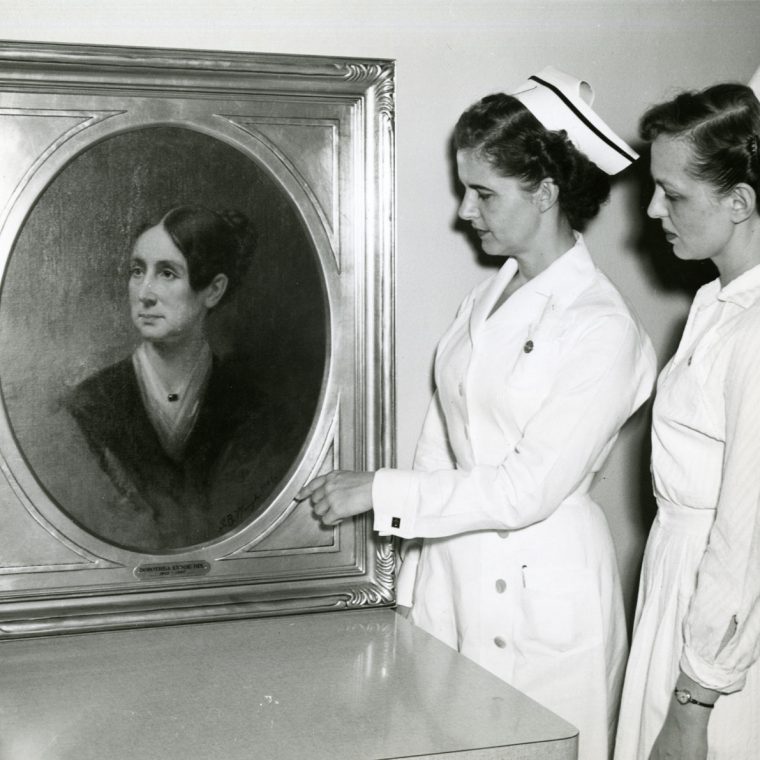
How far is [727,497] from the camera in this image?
1406 mm

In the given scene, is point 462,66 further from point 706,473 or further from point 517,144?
point 706,473

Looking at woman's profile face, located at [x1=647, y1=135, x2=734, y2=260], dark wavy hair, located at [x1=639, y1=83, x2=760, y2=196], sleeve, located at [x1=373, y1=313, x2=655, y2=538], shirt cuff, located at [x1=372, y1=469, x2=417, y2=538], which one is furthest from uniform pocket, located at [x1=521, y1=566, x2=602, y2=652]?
dark wavy hair, located at [x1=639, y1=83, x2=760, y2=196]

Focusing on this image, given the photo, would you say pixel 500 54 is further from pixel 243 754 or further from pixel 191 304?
pixel 243 754

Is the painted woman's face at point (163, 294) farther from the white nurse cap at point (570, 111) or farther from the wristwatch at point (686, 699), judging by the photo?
the wristwatch at point (686, 699)

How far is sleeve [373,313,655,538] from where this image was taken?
1616 mm

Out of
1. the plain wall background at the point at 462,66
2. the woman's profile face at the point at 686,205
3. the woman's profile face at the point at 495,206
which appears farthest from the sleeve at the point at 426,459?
the woman's profile face at the point at 686,205

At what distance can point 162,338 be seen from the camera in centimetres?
171

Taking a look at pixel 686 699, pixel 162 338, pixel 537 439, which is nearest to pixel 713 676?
pixel 686 699

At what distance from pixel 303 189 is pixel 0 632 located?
0.88 meters

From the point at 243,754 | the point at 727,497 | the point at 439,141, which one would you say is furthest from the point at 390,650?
the point at 439,141

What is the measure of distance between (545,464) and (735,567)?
0.34 m

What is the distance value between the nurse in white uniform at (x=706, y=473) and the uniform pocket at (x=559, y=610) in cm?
9

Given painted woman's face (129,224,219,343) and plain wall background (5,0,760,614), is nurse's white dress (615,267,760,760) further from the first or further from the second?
painted woman's face (129,224,219,343)

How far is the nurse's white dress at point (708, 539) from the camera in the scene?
139 cm
